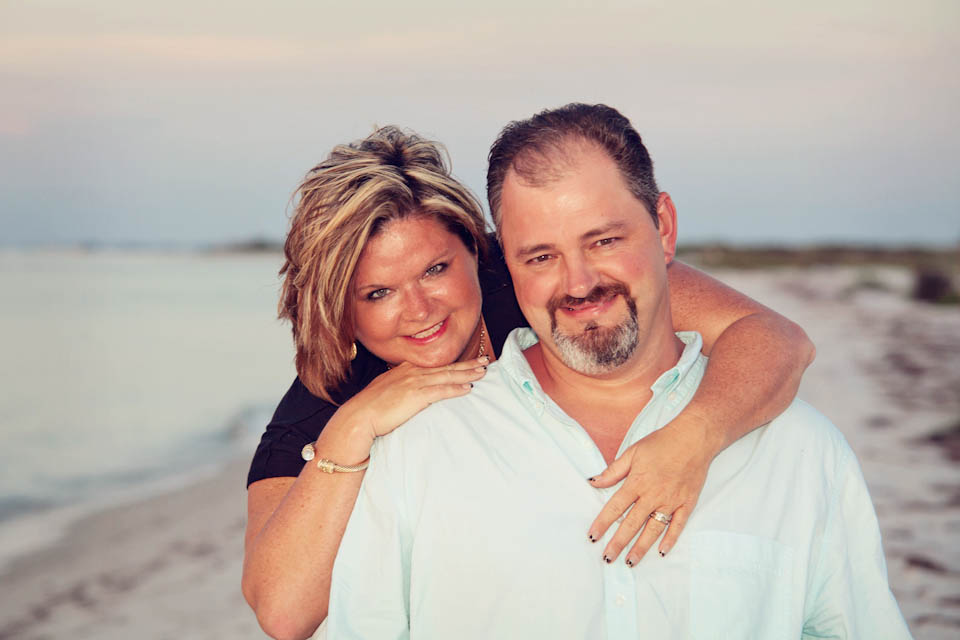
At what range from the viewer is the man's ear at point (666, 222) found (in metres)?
2.58

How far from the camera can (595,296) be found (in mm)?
2326

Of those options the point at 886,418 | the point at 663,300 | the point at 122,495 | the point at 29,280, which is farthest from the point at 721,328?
the point at 29,280

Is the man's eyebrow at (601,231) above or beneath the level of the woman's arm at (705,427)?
above

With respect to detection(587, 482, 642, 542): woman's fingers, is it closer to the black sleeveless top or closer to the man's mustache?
the man's mustache

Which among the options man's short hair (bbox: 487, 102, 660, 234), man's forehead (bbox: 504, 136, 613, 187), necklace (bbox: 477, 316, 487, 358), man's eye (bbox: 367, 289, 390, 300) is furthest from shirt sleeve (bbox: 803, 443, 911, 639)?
man's eye (bbox: 367, 289, 390, 300)

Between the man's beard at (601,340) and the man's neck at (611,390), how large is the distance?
50 millimetres

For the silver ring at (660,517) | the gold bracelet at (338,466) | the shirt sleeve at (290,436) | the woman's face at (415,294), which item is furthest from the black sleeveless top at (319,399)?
the silver ring at (660,517)

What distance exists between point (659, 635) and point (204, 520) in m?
5.69

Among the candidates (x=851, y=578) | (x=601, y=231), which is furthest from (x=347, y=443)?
(x=851, y=578)

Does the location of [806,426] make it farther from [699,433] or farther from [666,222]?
[666,222]

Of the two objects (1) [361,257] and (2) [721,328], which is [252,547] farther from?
(2) [721,328]

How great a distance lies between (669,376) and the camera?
2381mm

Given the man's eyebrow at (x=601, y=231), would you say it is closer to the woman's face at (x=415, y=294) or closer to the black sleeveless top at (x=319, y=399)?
the woman's face at (x=415, y=294)

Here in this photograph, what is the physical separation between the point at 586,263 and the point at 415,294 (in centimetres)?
63
